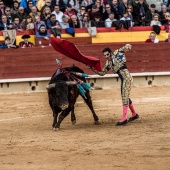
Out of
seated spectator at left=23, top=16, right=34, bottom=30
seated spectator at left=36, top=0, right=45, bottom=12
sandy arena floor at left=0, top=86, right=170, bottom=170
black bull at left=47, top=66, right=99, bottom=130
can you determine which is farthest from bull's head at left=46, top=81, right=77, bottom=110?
seated spectator at left=36, top=0, right=45, bottom=12

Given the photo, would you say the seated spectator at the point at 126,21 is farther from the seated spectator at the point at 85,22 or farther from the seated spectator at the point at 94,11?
the seated spectator at the point at 85,22

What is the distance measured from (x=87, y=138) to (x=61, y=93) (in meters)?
0.97

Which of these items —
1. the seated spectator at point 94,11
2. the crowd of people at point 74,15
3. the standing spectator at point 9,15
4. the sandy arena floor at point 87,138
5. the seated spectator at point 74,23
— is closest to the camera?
the sandy arena floor at point 87,138

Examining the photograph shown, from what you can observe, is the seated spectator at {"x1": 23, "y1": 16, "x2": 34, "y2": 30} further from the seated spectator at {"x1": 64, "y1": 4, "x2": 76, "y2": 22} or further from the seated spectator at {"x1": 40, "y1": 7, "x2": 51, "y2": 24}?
the seated spectator at {"x1": 64, "y1": 4, "x2": 76, "y2": 22}

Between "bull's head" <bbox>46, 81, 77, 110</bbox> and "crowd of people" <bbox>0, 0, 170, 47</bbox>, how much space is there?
16.1ft

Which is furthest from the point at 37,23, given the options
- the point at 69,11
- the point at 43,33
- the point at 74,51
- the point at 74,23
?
the point at 74,51

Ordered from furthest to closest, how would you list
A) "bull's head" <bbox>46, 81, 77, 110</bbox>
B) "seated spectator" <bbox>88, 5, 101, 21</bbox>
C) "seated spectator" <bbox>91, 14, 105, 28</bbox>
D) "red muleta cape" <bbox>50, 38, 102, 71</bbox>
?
"seated spectator" <bbox>91, 14, 105, 28</bbox>
"seated spectator" <bbox>88, 5, 101, 21</bbox>
"red muleta cape" <bbox>50, 38, 102, 71</bbox>
"bull's head" <bbox>46, 81, 77, 110</bbox>

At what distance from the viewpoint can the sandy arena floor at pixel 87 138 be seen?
7758 mm

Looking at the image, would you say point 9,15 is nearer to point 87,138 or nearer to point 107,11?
point 107,11

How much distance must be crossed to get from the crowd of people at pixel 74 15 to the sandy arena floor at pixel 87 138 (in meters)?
1.97

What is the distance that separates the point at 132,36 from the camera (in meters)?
16.3

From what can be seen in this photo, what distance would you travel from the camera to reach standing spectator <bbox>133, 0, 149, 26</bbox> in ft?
53.1

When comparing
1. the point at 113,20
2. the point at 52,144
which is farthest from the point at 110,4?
the point at 52,144

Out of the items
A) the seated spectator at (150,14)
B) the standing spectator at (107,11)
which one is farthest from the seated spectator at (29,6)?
the seated spectator at (150,14)
